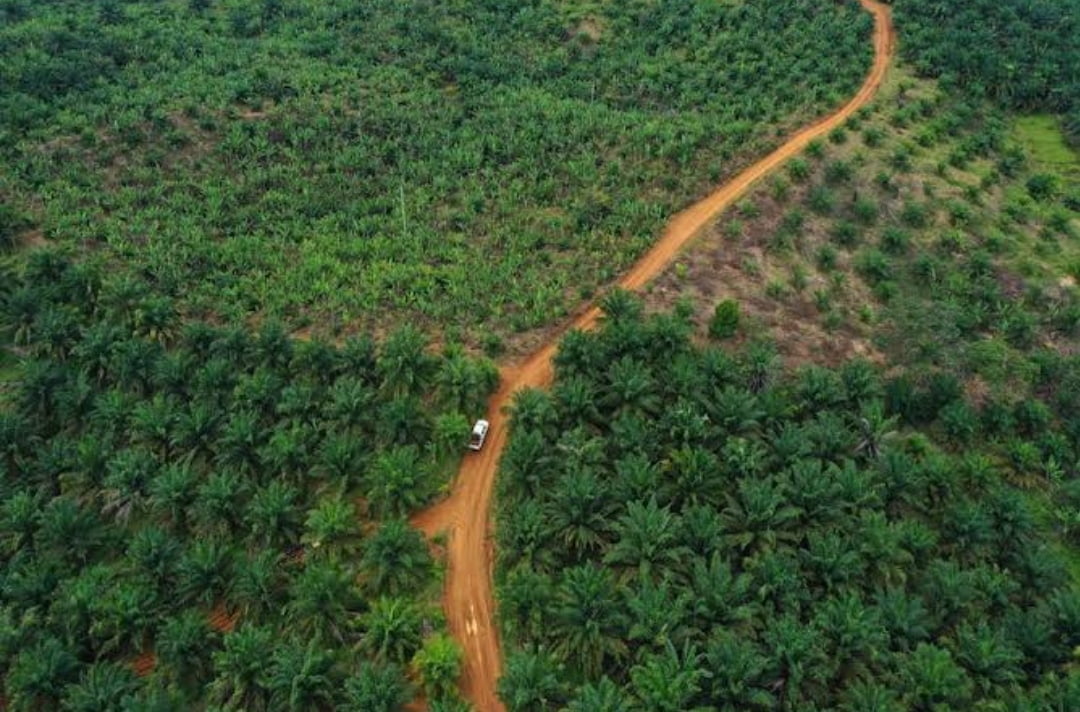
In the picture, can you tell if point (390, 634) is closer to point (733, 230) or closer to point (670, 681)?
point (670, 681)

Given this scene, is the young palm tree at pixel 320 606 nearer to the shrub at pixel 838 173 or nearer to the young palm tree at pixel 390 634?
the young palm tree at pixel 390 634

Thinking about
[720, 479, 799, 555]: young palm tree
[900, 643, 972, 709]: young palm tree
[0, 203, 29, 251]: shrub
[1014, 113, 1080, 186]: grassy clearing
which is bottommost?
[1014, 113, 1080, 186]: grassy clearing

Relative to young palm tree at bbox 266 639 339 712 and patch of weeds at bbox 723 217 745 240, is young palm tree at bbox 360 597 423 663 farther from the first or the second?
patch of weeds at bbox 723 217 745 240

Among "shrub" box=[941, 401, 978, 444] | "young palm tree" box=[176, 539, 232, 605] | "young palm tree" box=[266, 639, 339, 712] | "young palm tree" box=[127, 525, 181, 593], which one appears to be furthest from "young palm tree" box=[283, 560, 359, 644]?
"shrub" box=[941, 401, 978, 444]

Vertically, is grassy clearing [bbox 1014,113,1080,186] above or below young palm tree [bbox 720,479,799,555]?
below

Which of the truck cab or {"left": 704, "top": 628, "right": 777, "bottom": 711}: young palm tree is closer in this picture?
{"left": 704, "top": 628, "right": 777, "bottom": 711}: young palm tree

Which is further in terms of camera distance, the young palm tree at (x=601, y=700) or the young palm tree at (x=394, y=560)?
the young palm tree at (x=394, y=560)

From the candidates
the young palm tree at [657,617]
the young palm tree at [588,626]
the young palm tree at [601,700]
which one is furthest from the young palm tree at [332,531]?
the young palm tree at [657,617]
